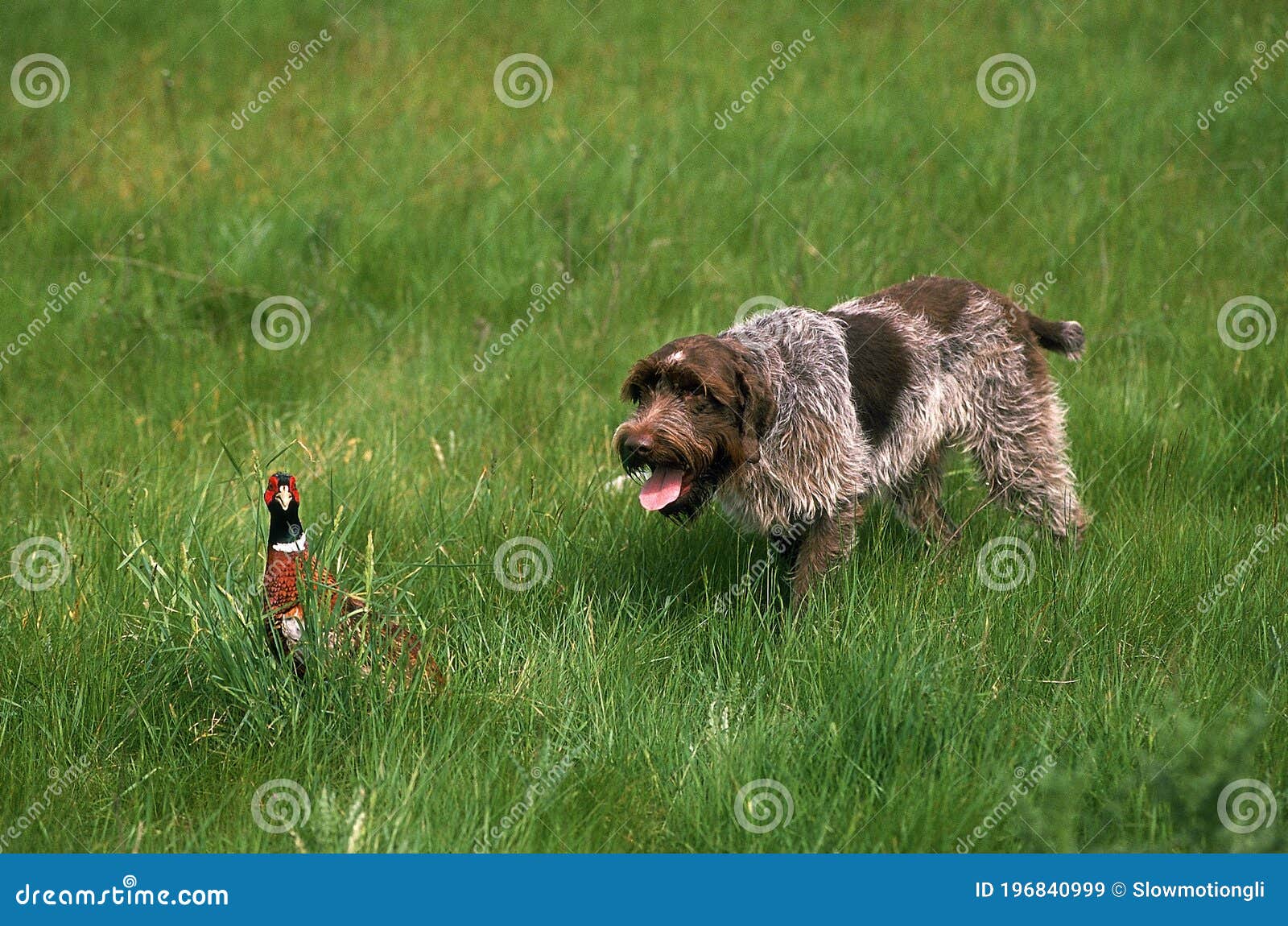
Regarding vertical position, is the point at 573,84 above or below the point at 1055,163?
below

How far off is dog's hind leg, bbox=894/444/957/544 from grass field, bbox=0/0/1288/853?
0.15 metres

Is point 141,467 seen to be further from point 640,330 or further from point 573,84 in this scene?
point 573,84

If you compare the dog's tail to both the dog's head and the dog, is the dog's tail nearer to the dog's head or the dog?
the dog

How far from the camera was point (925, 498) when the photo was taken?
233 inches

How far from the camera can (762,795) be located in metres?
3.67

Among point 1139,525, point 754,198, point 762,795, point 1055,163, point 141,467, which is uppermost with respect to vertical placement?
point 1055,163

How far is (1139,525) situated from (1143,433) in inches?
40.4

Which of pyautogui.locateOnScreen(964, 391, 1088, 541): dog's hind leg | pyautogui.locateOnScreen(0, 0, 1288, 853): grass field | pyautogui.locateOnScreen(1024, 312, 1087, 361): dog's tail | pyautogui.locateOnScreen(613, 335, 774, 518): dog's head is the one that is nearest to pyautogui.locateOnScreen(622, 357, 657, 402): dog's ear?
pyautogui.locateOnScreen(613, 335, 774, 518): dog's head

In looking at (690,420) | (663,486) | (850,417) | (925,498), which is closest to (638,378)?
(690,420)

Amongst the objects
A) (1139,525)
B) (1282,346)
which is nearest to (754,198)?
(1282,346)

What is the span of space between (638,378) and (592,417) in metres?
2.23

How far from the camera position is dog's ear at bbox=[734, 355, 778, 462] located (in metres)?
4.60

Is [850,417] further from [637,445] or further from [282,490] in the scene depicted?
[282,490]

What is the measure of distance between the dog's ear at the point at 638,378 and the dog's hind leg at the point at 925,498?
5.73 feet
